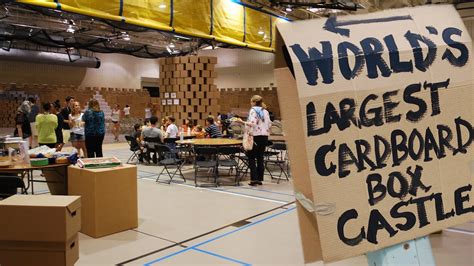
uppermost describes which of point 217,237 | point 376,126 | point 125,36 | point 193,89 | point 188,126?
point 125,36

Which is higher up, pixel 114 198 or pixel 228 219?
pixel 114 198

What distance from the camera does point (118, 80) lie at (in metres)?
21.9

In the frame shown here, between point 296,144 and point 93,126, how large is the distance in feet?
21.2

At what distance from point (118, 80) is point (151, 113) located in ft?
12.4

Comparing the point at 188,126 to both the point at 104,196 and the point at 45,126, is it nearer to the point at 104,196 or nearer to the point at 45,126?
the point at 45,126

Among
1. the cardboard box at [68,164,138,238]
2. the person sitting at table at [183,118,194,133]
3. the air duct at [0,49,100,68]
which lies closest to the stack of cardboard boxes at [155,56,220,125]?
the person sitting at table at [183,118,194,133]

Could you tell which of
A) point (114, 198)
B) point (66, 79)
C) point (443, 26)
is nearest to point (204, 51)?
point (66, 79)

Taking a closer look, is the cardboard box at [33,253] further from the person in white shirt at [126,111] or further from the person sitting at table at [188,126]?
the person in white shirt at [126,111]

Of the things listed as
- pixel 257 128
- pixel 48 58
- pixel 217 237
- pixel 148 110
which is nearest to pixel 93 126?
pixel 257 128

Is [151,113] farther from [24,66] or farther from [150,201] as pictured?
[150,201]

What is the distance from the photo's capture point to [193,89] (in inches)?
438

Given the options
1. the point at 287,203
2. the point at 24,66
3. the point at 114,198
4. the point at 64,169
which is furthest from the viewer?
the point at 24,66

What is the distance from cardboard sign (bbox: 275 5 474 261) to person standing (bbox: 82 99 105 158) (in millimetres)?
6338

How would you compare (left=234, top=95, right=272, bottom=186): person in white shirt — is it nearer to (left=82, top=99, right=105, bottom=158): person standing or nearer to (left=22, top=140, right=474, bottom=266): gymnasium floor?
(left=22, top=140, right=474, bottom=266): gymnasium floor
